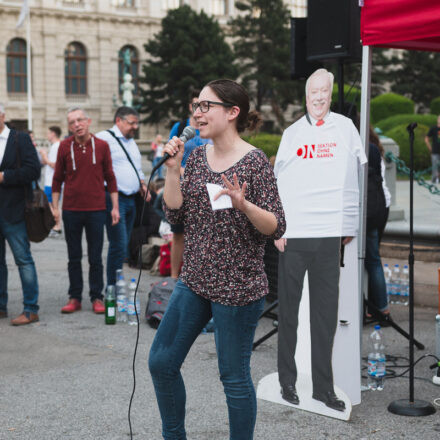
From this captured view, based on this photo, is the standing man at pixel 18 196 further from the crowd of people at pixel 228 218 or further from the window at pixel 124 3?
the window at pixel 124 3

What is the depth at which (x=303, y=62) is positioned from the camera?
241 inches

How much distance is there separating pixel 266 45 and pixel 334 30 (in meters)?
50.2

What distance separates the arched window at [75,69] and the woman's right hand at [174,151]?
53.9 metres

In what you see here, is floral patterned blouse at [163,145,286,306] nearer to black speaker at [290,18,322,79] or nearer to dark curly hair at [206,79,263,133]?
dark curly hair at [206,79,263,133]

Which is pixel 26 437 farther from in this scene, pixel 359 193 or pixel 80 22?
pixel 80 22

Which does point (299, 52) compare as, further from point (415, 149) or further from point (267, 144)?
point (415, 149)

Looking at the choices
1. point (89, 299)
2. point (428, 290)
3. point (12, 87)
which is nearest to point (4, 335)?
point (89, 299)

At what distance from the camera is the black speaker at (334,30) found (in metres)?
5.27

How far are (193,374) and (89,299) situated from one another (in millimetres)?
3176

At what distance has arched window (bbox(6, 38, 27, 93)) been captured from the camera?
5272 cm

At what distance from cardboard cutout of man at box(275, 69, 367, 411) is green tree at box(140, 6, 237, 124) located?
44.9 meters

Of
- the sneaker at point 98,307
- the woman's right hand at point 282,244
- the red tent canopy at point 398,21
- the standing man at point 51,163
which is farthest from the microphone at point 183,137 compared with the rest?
the standing man at point 51,163

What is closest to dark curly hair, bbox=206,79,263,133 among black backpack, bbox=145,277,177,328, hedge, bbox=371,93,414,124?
black backpack, bbox=145,277,177,328

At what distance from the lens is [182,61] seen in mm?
48844
